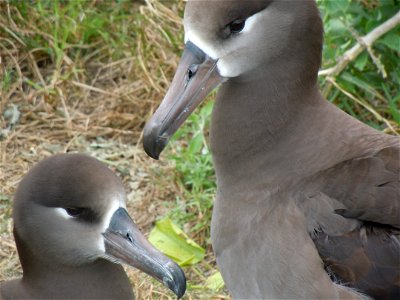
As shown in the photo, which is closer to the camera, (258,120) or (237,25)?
(237,25)

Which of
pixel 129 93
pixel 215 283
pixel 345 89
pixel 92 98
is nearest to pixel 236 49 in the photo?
pixel 215 283

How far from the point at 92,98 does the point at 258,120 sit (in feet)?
7.77

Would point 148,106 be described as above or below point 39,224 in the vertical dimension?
below

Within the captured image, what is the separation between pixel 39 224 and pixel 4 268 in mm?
1122

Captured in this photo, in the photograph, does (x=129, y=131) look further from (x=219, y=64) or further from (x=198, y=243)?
(x=219, y=64)

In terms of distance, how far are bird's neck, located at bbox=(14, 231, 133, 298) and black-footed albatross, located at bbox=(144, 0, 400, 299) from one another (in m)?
0.45

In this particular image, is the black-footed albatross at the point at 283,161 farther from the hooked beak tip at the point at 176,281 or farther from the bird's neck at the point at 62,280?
the bird's neck at the point at 62,280

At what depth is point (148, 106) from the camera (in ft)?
18.7

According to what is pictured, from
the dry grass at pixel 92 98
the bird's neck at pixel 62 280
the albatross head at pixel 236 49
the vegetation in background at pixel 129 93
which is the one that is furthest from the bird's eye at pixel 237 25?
the dry grass at pixel 92 98

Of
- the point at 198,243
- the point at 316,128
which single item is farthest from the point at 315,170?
the point at 198,243

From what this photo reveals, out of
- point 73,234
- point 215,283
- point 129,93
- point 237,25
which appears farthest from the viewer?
point 129,93

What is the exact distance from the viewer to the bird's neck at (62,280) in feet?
12.1

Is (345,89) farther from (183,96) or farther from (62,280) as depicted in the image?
(62,280)

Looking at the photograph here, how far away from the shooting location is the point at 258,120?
3.71 m
